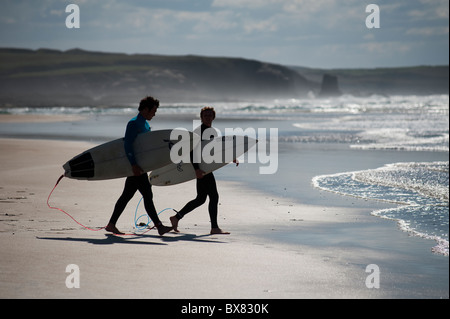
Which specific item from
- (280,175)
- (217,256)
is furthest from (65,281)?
(280,175)

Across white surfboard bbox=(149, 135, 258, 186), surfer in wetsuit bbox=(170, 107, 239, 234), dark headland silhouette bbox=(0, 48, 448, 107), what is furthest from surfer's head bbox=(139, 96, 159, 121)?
dark headland silhouette bbox=(0, 48, 448, 107)

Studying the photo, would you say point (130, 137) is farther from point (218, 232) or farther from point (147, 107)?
point (218, 232)

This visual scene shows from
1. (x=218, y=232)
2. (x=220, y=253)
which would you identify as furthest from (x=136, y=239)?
(x=220, y=253)

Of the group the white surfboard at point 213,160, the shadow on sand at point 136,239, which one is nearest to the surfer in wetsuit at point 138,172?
the shadow on sand at point 136,239

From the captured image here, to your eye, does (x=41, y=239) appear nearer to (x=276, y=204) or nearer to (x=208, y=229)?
(x=208, y=229)

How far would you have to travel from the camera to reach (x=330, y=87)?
190 meters

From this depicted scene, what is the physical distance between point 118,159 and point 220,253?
245cm

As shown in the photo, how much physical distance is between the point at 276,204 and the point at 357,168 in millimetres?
4555

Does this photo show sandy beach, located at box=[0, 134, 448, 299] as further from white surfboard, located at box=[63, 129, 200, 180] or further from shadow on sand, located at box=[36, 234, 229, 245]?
white surfboard, located at box=[63, 129, 200, 180]

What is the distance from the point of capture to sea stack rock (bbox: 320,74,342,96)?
18907 cm

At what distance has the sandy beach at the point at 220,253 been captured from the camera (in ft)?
15.3

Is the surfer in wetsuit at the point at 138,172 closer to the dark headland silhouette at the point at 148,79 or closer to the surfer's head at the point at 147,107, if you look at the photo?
the surfer's head at the point at 147,107

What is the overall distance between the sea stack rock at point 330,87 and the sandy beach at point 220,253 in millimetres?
183375
